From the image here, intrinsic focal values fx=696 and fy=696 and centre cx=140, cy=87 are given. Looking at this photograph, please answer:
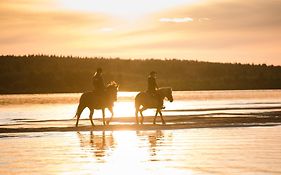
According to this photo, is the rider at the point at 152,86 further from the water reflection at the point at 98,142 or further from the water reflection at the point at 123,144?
the water reflection at the point at 98,142

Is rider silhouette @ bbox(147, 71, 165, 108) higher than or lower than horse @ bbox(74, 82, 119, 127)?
higher

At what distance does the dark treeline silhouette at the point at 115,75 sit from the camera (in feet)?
510

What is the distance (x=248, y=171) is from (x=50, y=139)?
37.9ft

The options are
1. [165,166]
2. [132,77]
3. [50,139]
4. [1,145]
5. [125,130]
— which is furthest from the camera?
[132,77]

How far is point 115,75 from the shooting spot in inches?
6732

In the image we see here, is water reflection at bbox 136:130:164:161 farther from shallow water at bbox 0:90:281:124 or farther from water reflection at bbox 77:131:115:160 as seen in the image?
shallow water at bbox 0:90:281:124

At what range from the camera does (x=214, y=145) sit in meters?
21.7

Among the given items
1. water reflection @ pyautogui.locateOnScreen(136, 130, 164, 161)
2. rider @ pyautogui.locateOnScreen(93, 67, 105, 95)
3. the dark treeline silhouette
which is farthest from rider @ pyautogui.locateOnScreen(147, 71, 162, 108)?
the dark treeline silhouette

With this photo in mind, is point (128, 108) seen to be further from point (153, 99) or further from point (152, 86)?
point (152, 86)

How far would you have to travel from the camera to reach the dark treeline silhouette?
510 ft

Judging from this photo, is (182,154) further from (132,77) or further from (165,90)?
(132,77)

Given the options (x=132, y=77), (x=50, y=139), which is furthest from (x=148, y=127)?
(x=132, y=77)

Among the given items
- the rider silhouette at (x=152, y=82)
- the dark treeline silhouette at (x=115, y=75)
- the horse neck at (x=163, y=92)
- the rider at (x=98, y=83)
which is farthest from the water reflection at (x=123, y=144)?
the dark treeline silhouette at (x=115, y=75)

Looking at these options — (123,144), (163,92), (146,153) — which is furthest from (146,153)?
(163,92)
